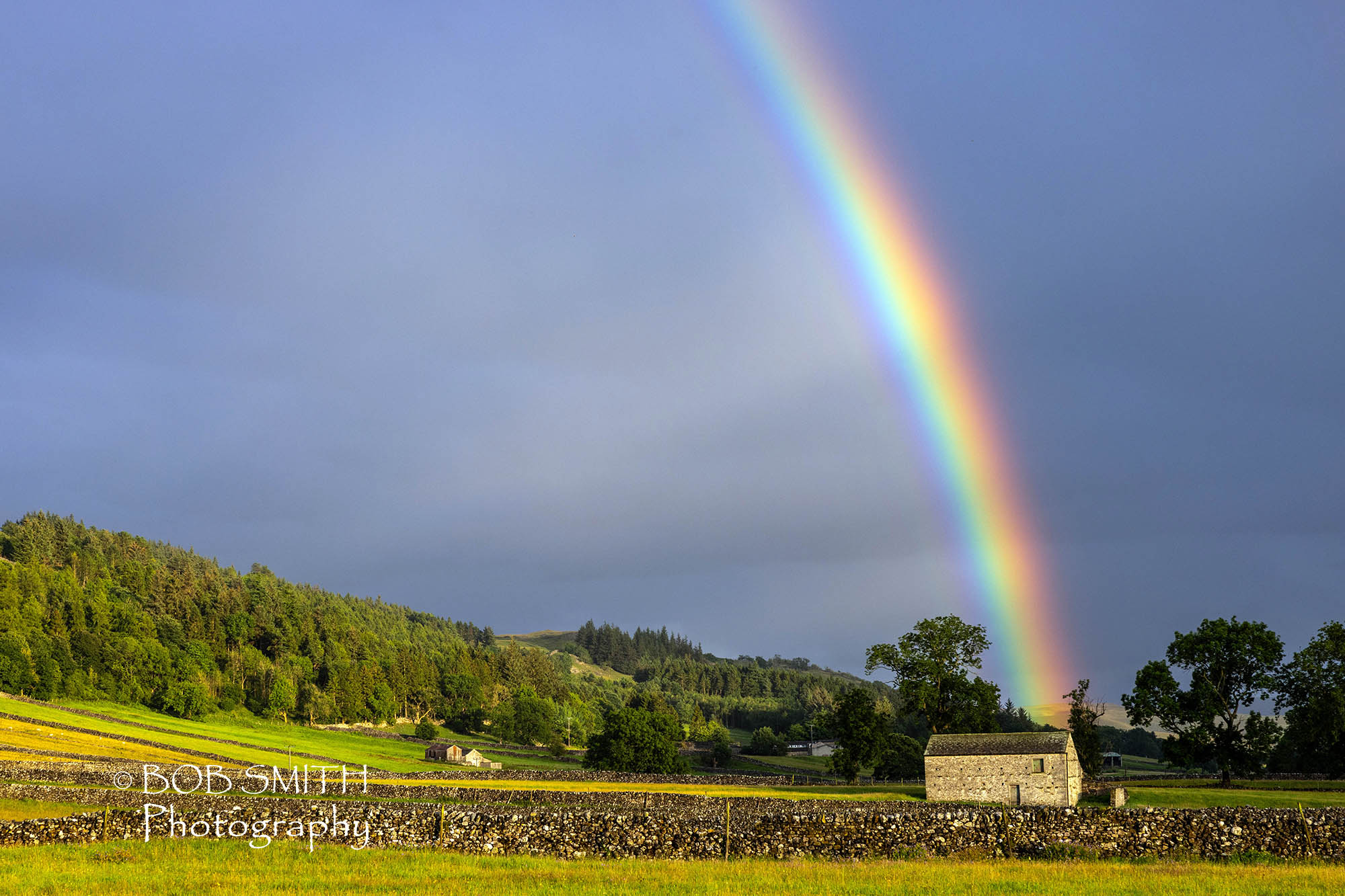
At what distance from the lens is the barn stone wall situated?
68.0 metres

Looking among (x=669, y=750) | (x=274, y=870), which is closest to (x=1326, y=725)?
(x=669, y=750)

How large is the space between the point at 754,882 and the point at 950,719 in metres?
78.3

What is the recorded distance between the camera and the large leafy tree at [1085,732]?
3553 inches

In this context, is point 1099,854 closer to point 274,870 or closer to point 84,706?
point 274,870

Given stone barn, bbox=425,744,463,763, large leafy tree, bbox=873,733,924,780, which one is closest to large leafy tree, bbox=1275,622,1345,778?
large leafy tree, bbox=873,733,924,780

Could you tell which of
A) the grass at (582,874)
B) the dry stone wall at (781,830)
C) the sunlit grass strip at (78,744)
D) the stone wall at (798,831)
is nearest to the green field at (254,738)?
the sunlit grass strip at (78,744)

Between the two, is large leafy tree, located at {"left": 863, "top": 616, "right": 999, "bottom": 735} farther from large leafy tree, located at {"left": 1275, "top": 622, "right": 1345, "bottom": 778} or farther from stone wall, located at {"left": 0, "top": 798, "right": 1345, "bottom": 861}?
stone wall, located at {"left": 0, "top": 798, "right": 1345, "bottom": 861}

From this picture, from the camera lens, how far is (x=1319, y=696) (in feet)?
264

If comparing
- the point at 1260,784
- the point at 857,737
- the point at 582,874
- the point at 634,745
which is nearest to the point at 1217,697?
the point at 1260,784

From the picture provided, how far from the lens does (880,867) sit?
23828 millimetres

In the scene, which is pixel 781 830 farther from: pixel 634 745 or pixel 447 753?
pixel 447 753

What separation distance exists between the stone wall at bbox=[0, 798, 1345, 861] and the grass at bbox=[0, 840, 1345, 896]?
4.15ft

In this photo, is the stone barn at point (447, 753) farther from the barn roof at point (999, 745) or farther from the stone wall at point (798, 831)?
the stone wall at point (798, 831)

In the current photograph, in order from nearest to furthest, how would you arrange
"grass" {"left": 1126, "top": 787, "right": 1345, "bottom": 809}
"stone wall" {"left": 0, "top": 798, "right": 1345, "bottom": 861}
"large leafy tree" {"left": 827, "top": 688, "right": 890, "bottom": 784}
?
1. "stone wall" {"left": 0, "top": 798, "right": 1345, "bottom": 861}
2. "grass" {"left": 1126, "top": 787, "right": 1345, "bottom": 809}
3. "large leafy tree" {"left": 827, "top": 688, "right": 890, "bottom": 784}
